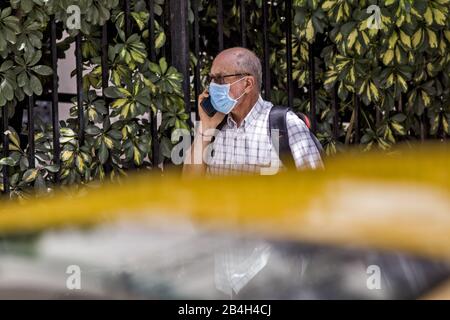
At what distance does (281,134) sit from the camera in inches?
114

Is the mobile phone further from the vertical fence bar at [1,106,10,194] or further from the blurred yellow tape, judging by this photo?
the blurred yellow tape

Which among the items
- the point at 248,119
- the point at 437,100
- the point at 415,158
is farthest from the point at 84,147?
the point at 415,158

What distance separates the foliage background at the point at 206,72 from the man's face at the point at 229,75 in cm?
90

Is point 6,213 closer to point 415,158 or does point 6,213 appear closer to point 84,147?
point 415,158

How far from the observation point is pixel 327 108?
4.91 m

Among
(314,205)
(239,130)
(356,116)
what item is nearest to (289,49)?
(356,116)

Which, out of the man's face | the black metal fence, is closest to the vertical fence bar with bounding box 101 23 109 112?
the black metal fence

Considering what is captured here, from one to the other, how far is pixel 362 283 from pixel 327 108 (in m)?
4.01

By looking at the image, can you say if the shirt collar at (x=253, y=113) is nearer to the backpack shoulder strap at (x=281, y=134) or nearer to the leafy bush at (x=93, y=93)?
the backpack shoulder strap at (x=281, y=134)

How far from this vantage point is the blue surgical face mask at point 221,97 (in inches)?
126

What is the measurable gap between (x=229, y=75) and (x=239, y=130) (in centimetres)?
30

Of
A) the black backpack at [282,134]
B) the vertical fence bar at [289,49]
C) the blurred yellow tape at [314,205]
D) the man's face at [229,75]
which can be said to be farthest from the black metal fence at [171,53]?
the blurred yellow tape at [314,205]

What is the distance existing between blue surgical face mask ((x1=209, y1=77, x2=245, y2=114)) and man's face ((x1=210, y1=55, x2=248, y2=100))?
0.07 ft
